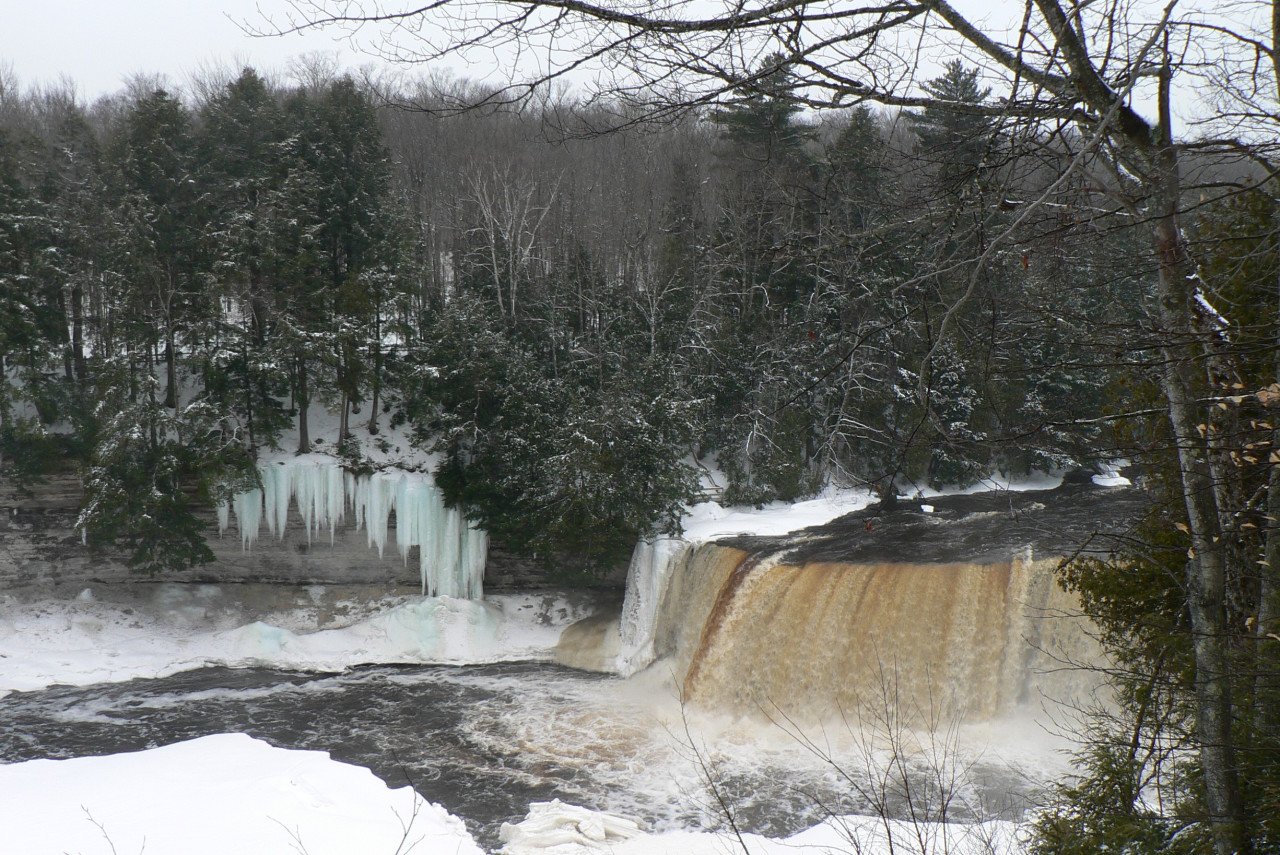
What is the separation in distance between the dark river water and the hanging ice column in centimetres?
234

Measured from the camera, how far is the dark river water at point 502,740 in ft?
32.5

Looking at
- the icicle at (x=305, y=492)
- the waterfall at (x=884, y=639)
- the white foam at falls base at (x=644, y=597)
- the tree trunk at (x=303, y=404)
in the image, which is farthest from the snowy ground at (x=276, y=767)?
the tree trunk at (x=303, y=404)

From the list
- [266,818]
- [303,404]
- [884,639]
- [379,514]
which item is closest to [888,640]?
[884,639]

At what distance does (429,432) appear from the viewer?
18703 millimetres

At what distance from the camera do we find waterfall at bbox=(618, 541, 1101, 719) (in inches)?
440

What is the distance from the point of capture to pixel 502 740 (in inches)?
486

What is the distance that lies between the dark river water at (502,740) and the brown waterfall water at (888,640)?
84 cm

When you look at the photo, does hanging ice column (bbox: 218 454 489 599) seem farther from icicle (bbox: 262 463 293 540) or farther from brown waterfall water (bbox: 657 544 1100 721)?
brown waterfall water (bbox: 657 544 1100 721)

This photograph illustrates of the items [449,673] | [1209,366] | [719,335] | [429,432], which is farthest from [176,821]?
[719,335]

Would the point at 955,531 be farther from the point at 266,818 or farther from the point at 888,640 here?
the point at 266,818

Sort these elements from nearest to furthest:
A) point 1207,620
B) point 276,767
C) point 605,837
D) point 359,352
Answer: point 1207,620, point 605,837, point 276,767, point 359,352

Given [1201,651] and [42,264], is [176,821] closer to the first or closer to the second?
[1201,651]

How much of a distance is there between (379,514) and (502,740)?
696cm

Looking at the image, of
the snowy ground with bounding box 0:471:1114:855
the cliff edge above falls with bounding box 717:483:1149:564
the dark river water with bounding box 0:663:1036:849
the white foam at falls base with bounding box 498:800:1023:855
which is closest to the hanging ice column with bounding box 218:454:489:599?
the snowy ground with bounding box 0:471:1114:855
